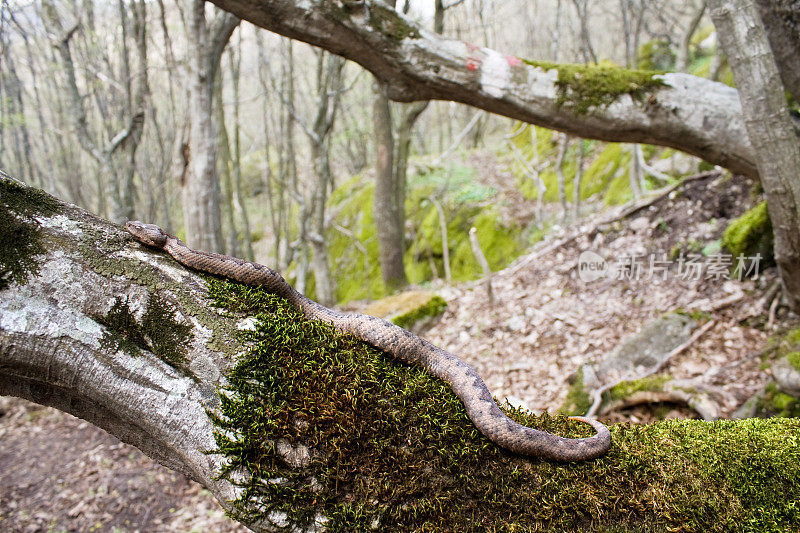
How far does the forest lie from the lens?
162 cm

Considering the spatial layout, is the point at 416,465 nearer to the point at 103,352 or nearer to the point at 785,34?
the point at 103,352

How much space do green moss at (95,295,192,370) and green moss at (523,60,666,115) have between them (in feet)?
14.6

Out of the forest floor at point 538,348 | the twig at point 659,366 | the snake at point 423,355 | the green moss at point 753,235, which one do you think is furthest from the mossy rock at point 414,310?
the snake at point 423,355

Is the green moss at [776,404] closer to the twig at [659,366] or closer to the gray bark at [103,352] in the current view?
the twig at [659,366]

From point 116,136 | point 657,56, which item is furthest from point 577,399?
point 657,56

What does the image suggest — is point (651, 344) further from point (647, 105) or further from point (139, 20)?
point (139, 20)

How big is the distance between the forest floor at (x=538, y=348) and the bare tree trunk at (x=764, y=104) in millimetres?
1835

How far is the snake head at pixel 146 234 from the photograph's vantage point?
6.43ft

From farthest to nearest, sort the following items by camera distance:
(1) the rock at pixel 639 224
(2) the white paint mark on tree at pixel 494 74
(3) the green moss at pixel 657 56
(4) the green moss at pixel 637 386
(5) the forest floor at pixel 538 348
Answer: (3) the green moss at pixel 657 56
(1) the rock at pixel 639 224
(5) the forest floor at pixel 538 348
(4) the green moss at pixel 637 386
(2) the white paint mark on tree at pixel 494 74

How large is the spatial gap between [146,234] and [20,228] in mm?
422

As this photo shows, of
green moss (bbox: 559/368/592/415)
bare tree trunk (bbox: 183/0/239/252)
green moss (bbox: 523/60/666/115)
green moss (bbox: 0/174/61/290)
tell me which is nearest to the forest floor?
green moss (bbox: 559/368/592/415)

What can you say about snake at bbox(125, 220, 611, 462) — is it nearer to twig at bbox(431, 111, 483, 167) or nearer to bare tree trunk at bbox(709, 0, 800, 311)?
bare tree trunk at bbox(709, 0, 800, 311)

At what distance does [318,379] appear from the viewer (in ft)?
5.83

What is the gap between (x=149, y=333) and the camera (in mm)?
1716
